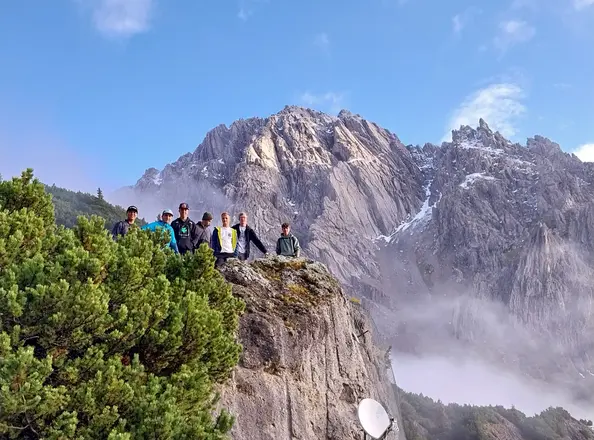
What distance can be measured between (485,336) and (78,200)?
115 m

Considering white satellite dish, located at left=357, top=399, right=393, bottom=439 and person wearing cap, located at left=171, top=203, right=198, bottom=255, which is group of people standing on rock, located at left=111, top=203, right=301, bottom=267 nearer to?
person wearing cap, located at left=171, top=203, right=198, bottom=255

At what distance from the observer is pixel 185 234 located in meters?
12.4

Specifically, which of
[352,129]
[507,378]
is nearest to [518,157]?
[352,129]

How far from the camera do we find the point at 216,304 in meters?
9.58

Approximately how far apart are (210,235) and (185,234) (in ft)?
3.28

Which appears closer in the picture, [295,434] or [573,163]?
[295,434]

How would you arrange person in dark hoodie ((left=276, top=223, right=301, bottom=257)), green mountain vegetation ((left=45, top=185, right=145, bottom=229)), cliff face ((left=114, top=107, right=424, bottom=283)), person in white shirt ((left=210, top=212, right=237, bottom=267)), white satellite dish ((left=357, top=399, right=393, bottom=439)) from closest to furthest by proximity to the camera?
white satellite dish ((left=357, top=399, right=393, bottom=439)) → person in white shirt ((left=210, top=212, right=237, bottom=267)) → person in dark hoodie ((left=276, top=223, right=301, bottom=257)) → green mountain vegetation ((left=45, top=185, right=145, bottom=229)) → cliff face ((left=114, top=107, right=424, bottom=283))

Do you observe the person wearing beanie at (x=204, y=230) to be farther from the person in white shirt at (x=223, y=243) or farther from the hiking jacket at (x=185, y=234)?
the person in white shirt at (x=223, y=243)

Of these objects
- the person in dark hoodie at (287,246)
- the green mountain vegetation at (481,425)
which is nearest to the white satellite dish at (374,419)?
the person in dark hoodie at (287,246)

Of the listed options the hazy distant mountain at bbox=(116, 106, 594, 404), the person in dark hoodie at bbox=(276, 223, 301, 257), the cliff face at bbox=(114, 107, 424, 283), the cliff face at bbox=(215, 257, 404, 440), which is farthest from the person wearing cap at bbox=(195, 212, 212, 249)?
the hazy distant mountain at bbox=(116, 106, 594, 404)

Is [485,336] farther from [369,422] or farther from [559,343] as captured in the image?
[369,422]

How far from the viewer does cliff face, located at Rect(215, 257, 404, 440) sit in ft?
34.6

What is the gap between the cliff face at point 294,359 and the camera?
1055 centimetres

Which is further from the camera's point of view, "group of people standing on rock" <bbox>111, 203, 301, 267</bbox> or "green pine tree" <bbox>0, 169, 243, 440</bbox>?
"group of people standing on rock" <bbox>111, 203, 301, 267</bbox>
